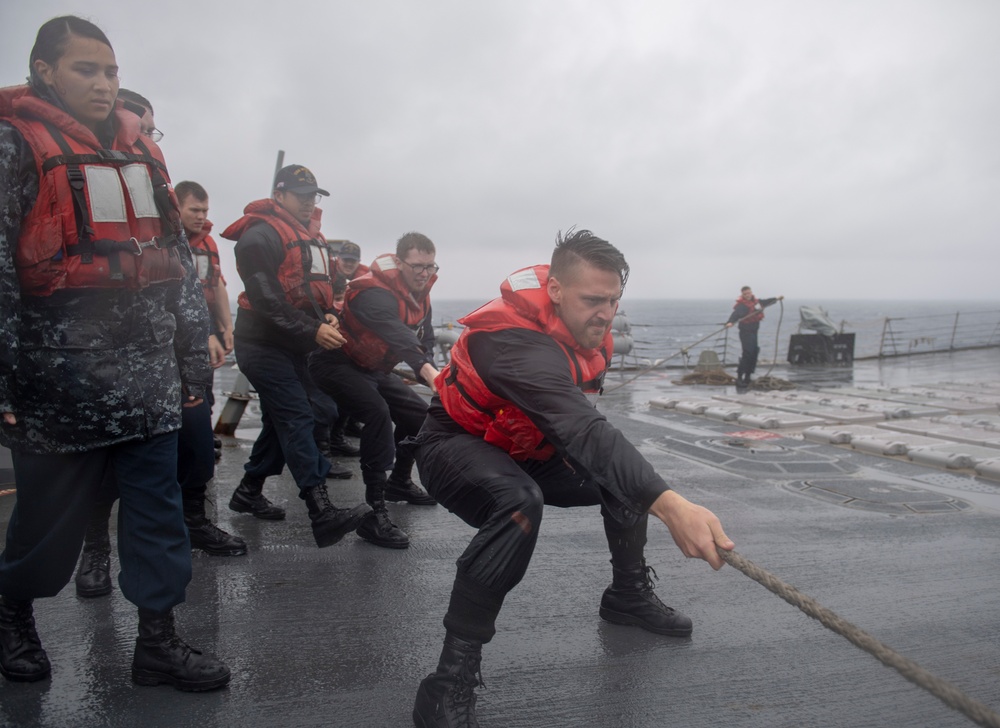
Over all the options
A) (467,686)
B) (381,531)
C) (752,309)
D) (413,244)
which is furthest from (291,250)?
(752,309)

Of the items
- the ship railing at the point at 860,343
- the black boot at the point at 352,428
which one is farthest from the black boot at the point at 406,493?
the ship railing at the point at 860,343

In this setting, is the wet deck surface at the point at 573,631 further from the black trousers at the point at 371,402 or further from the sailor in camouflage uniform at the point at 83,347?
the black trousers at the point at 371,402

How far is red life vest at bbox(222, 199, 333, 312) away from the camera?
4.41m

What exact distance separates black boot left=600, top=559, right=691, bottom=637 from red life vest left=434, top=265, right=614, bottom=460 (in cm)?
74

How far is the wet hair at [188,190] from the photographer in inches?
194

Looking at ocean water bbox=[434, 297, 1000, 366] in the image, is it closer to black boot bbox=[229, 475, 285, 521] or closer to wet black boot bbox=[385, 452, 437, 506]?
wet black boot bbox=[385, 452, 437, 506]

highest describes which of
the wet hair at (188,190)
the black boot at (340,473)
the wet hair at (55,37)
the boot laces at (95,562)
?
the wet hair at (55,37)

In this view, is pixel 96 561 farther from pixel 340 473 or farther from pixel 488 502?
pixel 340 473

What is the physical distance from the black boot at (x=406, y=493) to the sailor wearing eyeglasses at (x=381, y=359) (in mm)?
437

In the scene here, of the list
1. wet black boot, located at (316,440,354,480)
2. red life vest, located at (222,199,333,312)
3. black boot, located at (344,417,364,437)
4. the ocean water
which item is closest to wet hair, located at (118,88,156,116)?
red life vest, located at (222,199,333,312)

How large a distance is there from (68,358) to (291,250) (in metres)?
2.04

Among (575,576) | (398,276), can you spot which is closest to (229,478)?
(398,276)

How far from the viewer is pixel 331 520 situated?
398 centimetres

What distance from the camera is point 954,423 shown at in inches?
340
